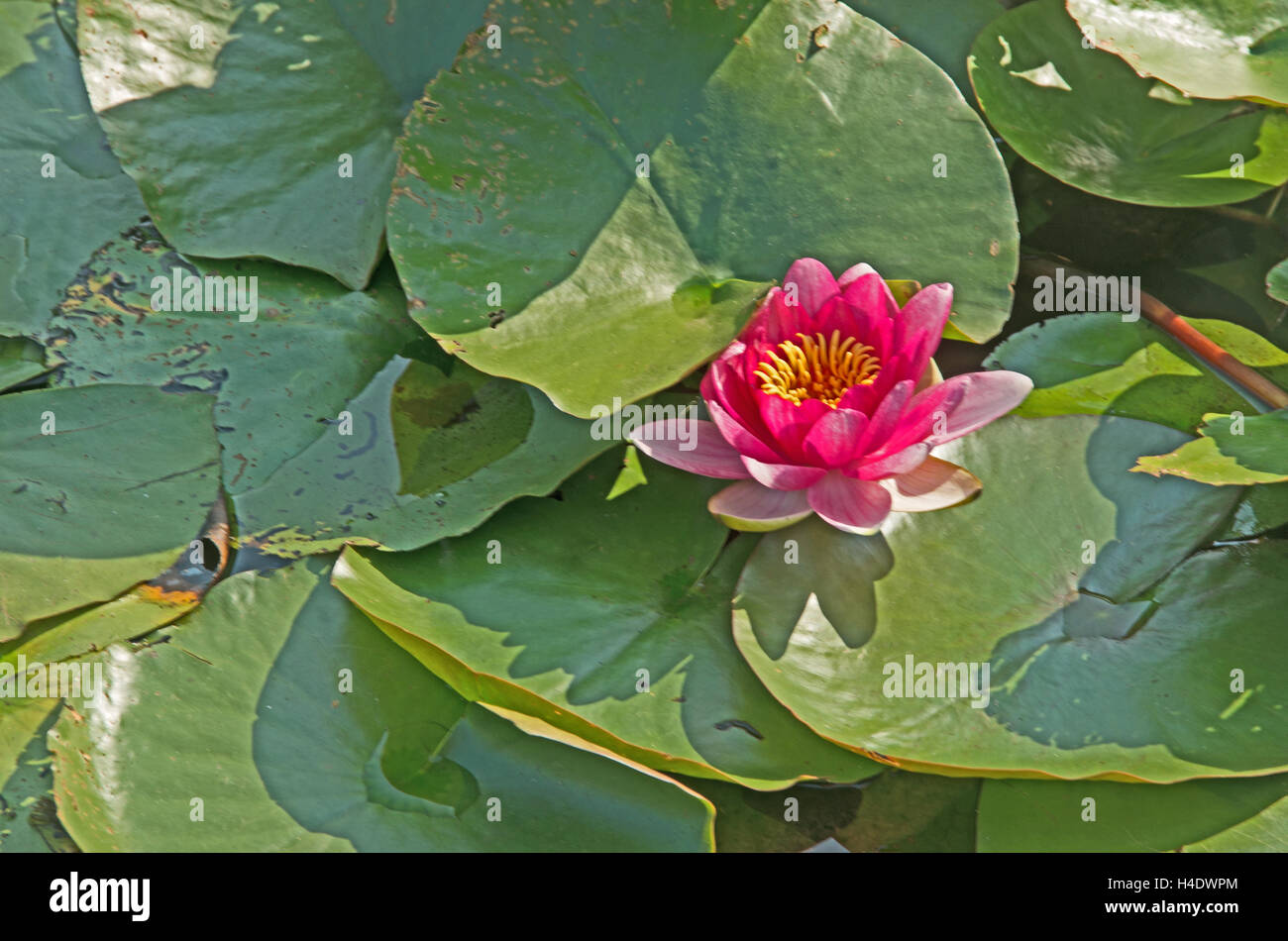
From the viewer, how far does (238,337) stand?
6.26 ft

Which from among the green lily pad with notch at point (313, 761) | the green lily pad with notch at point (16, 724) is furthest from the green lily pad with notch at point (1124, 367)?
the green lily pad with notch at point (16, 724)

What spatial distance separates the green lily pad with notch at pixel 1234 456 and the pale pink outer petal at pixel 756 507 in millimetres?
688

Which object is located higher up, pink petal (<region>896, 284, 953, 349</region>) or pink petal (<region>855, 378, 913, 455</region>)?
pink petal (<region>896, 284, 953, 349</region>)

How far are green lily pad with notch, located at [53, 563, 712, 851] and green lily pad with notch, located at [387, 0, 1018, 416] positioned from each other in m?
0.71

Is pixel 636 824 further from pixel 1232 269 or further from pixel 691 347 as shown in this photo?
pixel 1232 269

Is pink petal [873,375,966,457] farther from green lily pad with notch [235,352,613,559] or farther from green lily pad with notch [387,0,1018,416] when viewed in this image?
green lily pad with notch [235,352,613,559]

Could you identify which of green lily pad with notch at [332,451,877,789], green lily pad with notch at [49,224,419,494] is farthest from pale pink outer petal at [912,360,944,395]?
green lily pad with notch at [49,224,419,494]

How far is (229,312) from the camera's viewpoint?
76.3 inches

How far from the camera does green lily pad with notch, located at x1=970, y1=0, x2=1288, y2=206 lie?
204cm

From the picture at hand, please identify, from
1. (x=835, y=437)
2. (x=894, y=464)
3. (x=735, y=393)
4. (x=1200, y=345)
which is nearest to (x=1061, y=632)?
(x=894, y=464)

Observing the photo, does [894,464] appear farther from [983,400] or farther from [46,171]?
[46,171]

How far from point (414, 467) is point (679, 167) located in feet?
2.80

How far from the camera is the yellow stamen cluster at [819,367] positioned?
1725 millimetres

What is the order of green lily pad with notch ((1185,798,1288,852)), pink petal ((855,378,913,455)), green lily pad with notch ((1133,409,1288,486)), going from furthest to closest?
green lily pad with notch ((1133,409,1288,486)) → pink petal ((855,378,913,455)) → green lily pad with notch ((1185,798,1288,852))
